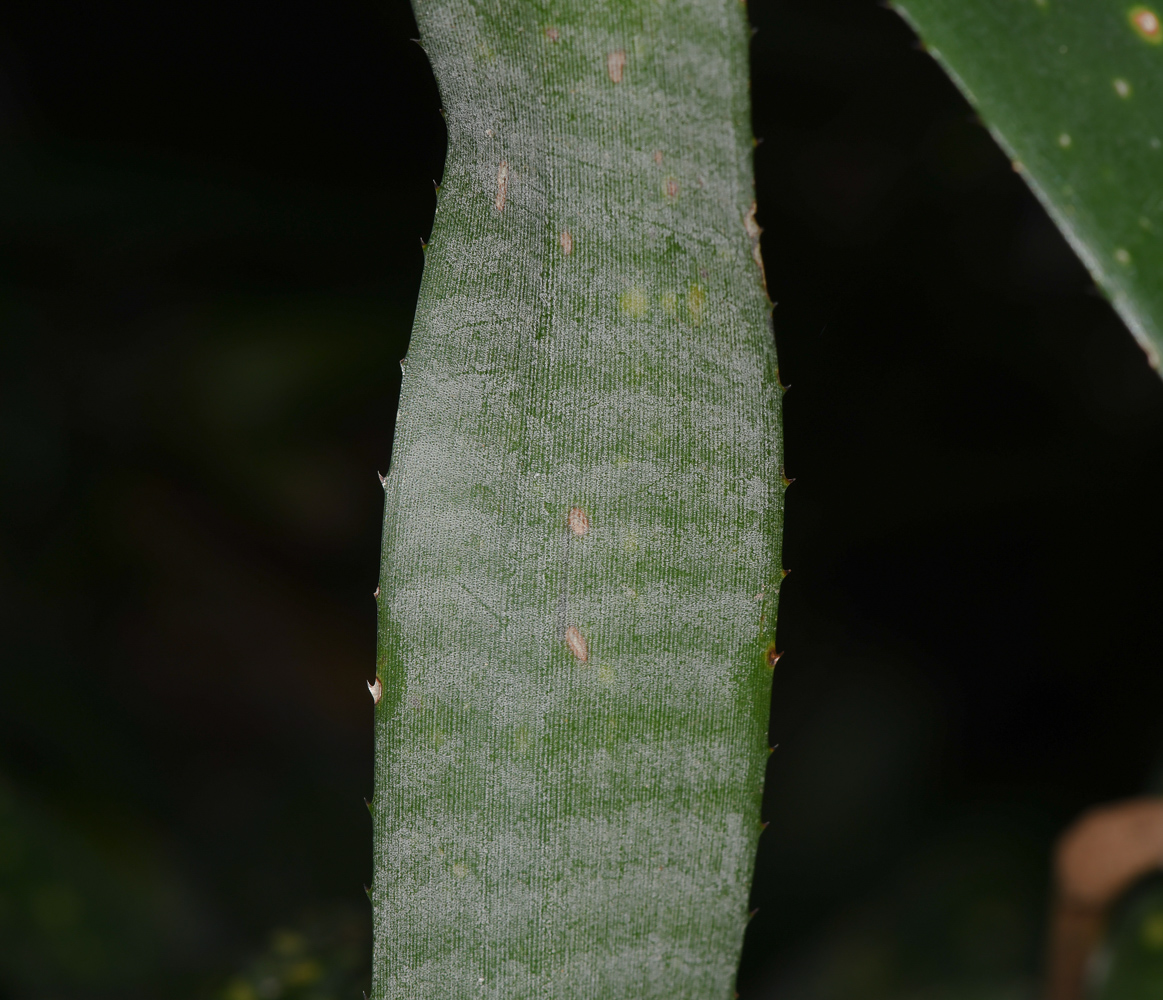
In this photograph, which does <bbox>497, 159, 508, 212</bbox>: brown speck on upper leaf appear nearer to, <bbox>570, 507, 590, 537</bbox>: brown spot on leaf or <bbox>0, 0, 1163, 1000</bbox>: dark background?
<bbox>570, 507, 590, 537</bbox>: brown spot on leaf
